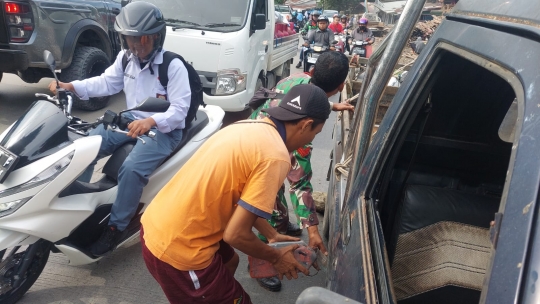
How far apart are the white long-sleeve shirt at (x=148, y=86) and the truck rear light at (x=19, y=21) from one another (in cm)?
271

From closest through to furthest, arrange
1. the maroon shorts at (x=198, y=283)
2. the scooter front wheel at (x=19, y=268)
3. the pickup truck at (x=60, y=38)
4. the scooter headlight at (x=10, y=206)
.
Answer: the maroon shorts at (x=198, y=283) < the scooter headlight at (x=10, y=206) < the scooter front wheel at (x=19, y=268) < the pickup truck at (x=60, y=38)

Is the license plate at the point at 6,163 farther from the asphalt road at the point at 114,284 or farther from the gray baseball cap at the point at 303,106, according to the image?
the gray baseball cap at the point at 303,106

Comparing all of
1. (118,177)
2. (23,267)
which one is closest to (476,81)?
(118,177)

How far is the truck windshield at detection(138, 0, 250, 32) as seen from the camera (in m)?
5.58

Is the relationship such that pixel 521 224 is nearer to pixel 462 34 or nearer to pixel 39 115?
pixel 462 34

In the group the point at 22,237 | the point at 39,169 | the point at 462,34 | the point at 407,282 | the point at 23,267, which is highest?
the point at 462,34

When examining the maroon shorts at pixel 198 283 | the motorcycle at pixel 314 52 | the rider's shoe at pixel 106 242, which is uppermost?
the maroon shorts at pixel 198 283

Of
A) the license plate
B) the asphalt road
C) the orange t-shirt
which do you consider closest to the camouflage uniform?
the asphalt road

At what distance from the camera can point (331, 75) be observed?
281cm

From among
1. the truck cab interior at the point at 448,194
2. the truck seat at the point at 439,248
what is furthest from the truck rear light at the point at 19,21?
the truck seat at the point at 439,248

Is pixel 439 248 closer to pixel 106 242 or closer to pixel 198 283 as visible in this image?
pixel 198 283

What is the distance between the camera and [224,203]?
168cm

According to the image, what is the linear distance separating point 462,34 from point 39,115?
2.10m

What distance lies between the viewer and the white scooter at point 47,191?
214 centimetres
